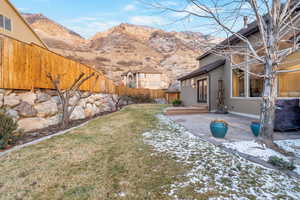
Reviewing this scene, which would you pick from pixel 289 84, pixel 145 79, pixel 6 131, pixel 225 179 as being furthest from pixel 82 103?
pixel 145 79

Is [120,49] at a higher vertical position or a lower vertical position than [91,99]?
higher

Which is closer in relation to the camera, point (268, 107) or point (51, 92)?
point (268, 107)

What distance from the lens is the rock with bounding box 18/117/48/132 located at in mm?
3770

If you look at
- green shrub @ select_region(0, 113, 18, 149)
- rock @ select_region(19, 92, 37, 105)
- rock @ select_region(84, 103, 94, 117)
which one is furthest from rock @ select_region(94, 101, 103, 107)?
green shrub @ select_region(0, 113, 18, 149)

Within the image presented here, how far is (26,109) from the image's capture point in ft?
12.6

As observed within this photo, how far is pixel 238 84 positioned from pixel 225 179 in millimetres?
6639

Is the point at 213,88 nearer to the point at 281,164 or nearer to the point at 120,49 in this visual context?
the point at 281,164

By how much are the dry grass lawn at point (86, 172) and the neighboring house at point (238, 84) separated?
4345 mm

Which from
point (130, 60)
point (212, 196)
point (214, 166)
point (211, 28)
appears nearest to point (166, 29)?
point (211, 28)

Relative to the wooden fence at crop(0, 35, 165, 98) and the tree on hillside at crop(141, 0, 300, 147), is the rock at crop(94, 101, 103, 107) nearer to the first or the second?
the wooden fence at crop(0, 35, 165, 98)

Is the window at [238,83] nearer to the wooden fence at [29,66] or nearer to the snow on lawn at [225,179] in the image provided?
the snow on lawn at [225,179]

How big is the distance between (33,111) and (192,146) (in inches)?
181

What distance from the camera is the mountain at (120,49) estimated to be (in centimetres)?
3584

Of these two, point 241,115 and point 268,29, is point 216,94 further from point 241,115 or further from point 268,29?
point 268,29
